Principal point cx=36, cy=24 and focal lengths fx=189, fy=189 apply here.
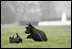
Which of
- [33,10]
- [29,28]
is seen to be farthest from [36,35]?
[33,10]

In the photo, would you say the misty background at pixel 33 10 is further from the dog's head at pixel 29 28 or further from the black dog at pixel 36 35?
the dog's head at pixel 29 28

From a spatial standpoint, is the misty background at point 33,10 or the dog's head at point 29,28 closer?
the dog's head at point 29,28

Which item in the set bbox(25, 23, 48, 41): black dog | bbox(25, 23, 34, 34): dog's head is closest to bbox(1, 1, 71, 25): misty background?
bbox(25, 23, 48, 41): black dog

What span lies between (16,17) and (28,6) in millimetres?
1260

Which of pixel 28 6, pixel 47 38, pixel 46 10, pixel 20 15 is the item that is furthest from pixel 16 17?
pixel 47 38

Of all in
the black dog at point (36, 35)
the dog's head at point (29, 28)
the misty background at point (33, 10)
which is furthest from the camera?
the misty background at point (33, 10)

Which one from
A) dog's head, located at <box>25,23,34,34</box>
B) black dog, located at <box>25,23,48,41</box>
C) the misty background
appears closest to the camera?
dog's head, located at <box>25,23,34,34</box>

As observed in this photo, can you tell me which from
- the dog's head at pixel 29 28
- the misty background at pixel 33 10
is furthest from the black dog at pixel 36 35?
the misty background at pixel 33 10

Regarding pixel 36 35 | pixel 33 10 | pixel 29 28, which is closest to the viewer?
pixel 29 28

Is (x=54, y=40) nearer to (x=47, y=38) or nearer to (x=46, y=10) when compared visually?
(x=47, y=38)

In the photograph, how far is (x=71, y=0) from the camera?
9883 mm

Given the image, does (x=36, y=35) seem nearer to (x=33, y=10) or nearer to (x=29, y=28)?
(x=29, y=28)

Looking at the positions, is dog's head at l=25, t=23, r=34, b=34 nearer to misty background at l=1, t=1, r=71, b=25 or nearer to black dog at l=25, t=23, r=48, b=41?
black dog at l=25, t=23, r=48, b=41

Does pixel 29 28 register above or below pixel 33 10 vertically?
below
